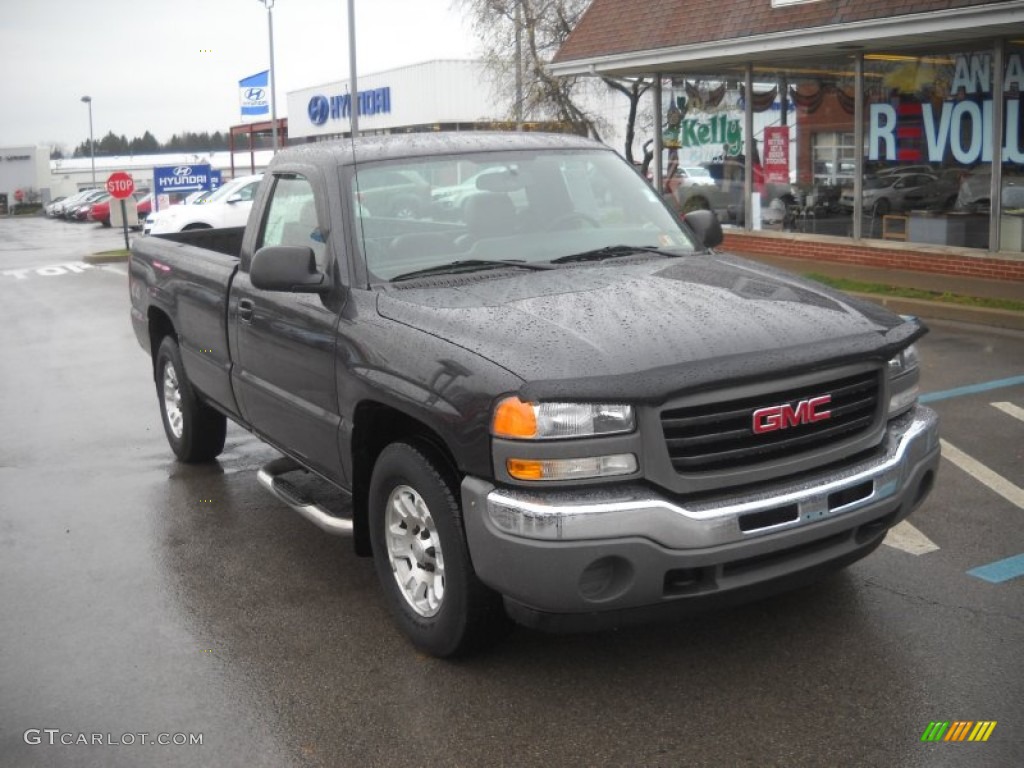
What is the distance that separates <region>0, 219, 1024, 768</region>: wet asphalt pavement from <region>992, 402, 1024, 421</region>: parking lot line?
4.00 ft

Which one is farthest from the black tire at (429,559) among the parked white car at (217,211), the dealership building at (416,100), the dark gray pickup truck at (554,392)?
the dealership building at (416,100)

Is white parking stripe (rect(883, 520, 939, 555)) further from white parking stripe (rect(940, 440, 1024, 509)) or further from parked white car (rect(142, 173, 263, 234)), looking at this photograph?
parked white car (rect(142, 173, 263, 234))

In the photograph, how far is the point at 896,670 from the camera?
411 centimetres

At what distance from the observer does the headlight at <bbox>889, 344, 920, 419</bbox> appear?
14.2 feet

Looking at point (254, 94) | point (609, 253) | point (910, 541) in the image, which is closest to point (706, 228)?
point (609, 253)

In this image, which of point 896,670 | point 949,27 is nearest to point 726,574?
point 896,670

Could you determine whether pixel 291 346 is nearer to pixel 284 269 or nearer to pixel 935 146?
pixel 284 269

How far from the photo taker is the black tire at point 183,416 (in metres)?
7.18

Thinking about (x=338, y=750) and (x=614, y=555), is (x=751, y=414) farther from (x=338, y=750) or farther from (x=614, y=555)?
(x=338, y=750)

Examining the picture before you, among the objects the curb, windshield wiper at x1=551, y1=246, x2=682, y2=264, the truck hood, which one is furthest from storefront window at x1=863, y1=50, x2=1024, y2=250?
the truck hood

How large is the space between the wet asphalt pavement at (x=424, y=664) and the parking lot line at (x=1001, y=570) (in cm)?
6

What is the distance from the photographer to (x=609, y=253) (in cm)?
514

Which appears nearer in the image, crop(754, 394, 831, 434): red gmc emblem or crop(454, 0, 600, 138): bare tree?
crop(754, 394, 831, 434): red gmc emblem

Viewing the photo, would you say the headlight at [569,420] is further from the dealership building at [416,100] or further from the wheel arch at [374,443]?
the dealership building at [416,100]
